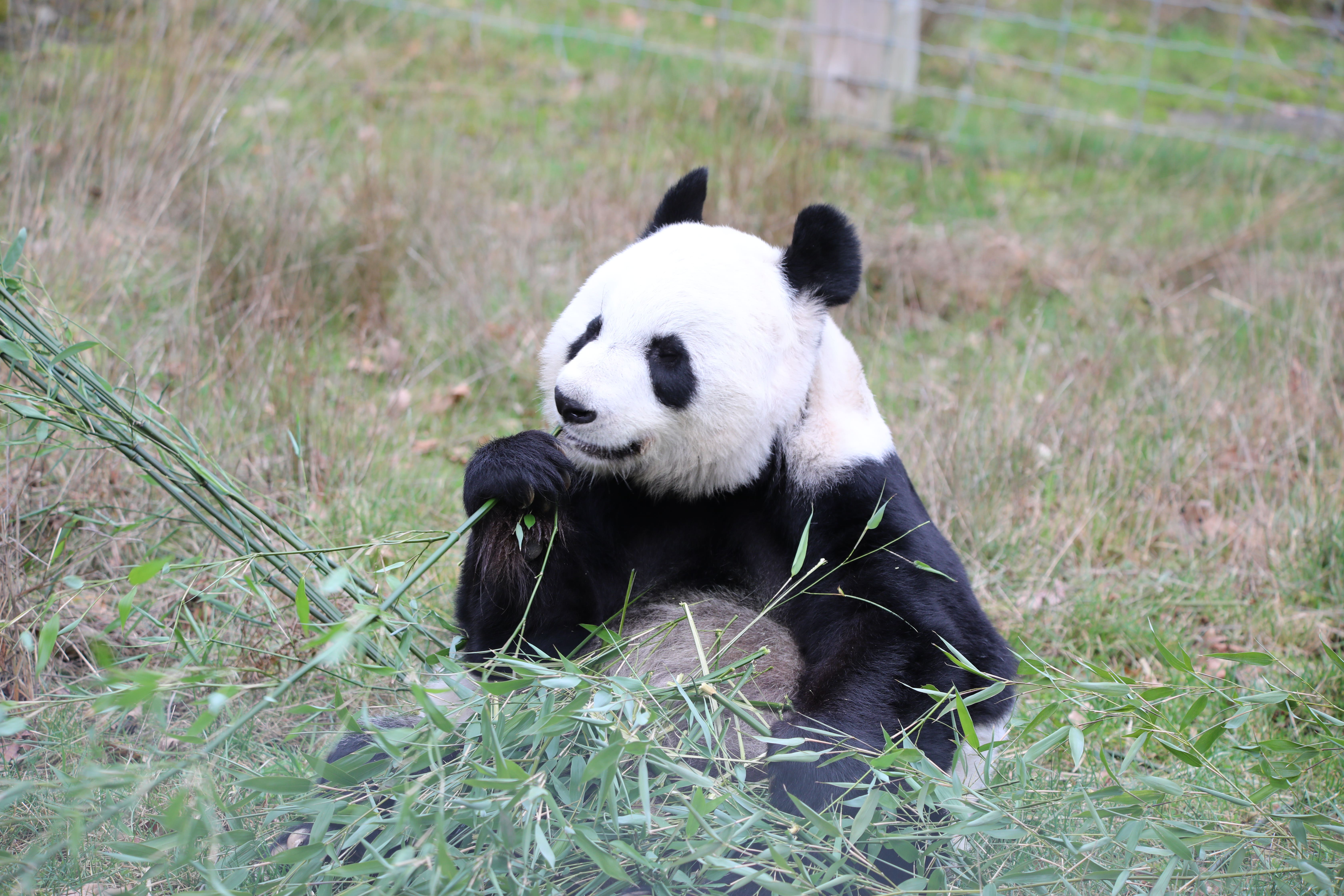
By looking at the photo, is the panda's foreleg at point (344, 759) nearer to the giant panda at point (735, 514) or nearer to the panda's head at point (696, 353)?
the giant panda at point (735, 514)

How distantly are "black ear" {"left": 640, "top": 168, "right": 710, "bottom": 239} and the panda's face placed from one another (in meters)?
0.24

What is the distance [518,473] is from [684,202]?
2.93 feet

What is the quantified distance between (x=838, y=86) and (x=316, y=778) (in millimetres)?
6102

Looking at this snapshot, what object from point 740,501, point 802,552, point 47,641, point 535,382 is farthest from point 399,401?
point 47,641

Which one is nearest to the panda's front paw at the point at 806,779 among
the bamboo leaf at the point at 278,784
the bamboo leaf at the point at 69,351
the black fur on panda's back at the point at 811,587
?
the black fur on panda's back at the point at 811,587

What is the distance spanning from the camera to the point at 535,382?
4441 millimetres

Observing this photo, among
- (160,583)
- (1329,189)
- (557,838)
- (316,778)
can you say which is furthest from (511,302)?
(1329,189)

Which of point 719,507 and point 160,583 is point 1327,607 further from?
point 160,583

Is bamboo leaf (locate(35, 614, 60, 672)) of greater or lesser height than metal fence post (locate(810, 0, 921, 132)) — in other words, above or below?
below

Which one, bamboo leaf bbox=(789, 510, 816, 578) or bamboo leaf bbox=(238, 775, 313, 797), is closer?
bamboo leaf bbox=(238, 775, 313, 797)

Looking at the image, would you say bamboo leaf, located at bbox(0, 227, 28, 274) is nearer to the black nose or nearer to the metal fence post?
the black nose

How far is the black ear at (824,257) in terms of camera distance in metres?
2.42

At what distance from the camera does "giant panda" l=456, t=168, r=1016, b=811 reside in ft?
7.13

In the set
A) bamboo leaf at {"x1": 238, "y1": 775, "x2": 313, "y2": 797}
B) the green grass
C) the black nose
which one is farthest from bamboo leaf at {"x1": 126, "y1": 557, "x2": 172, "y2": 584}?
the black nose
